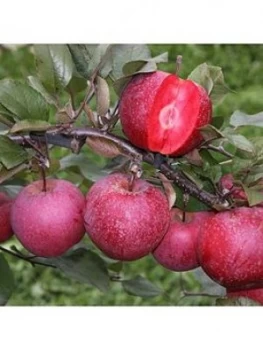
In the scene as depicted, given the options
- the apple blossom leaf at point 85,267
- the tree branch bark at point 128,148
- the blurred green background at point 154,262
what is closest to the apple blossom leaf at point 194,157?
the tree branch bark at point 128,148

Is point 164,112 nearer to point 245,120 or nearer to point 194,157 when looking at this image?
point 194,157

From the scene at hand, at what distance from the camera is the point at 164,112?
966 mm

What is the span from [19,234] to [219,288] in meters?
0.46

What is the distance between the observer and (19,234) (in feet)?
3.43

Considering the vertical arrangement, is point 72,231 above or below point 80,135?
below

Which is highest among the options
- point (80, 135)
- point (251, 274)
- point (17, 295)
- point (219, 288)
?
point (80, 135)

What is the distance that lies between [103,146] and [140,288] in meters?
0.62

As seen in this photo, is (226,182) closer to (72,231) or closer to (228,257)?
(228,257)

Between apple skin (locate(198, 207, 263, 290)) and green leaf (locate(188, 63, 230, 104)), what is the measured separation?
15 centimetres

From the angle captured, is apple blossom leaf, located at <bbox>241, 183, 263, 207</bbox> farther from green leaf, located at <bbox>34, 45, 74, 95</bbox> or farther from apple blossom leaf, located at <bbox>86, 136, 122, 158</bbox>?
green leaf, located at <bbox>34, 45, 74, 95</bbox>

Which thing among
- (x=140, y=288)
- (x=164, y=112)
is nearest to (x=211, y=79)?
(x=164, y=112)

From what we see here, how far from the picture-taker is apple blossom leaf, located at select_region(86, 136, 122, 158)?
96 centimetres

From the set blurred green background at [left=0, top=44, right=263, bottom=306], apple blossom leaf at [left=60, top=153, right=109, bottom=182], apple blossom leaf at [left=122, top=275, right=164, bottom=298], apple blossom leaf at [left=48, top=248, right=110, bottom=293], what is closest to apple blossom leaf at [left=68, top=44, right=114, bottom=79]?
apple blossom leaf at [left=60, top=153, right=109, bottom=182]

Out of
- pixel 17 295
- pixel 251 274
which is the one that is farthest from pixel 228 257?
pixel 17 295
